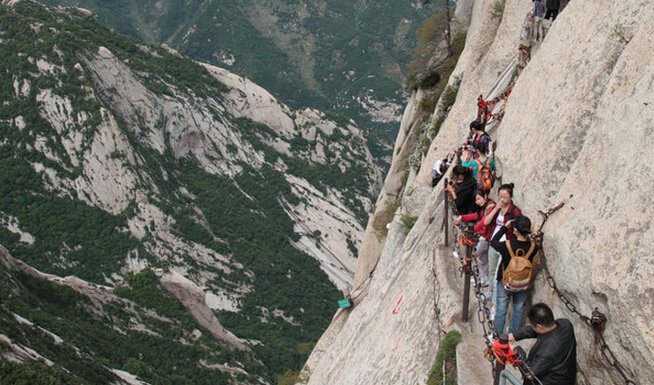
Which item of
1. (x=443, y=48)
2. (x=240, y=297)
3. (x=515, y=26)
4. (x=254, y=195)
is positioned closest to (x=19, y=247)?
(x=240, y=297)

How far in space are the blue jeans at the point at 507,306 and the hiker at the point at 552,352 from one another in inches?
70.7

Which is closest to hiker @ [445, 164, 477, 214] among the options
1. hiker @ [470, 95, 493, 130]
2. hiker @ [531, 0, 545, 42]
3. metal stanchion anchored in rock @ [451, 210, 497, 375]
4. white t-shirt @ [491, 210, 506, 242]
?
metal stanchion anchored in rock @ [451, 210, 497, 375]

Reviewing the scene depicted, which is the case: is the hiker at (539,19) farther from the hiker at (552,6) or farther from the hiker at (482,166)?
the hiker at (482,166)

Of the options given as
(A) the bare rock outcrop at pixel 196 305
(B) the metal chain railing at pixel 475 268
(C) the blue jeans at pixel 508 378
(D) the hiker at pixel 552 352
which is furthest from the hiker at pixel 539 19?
(A) the bare rock outcrop at pixel 196 305

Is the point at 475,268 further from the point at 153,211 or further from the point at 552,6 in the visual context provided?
the point at 153,211

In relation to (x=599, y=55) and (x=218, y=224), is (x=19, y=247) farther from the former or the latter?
(x=599, y=55)

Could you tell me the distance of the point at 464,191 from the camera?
11836 millimetres

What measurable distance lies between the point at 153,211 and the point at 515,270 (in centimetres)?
7401

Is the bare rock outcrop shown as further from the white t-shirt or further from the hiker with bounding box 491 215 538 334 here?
the hiker with bounding box 491 215 538 334

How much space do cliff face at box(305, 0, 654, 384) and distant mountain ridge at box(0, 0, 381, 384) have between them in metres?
29.1

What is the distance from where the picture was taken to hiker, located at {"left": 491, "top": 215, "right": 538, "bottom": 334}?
8.65 m

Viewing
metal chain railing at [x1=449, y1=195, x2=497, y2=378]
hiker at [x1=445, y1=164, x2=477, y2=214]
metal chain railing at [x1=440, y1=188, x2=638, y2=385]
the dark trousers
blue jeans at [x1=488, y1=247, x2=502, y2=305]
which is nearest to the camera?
metal chain railing at [x1=440, y1=188, x2=638, y2=385]

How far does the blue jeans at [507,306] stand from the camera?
900 cm

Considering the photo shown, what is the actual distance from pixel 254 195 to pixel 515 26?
79451mm
